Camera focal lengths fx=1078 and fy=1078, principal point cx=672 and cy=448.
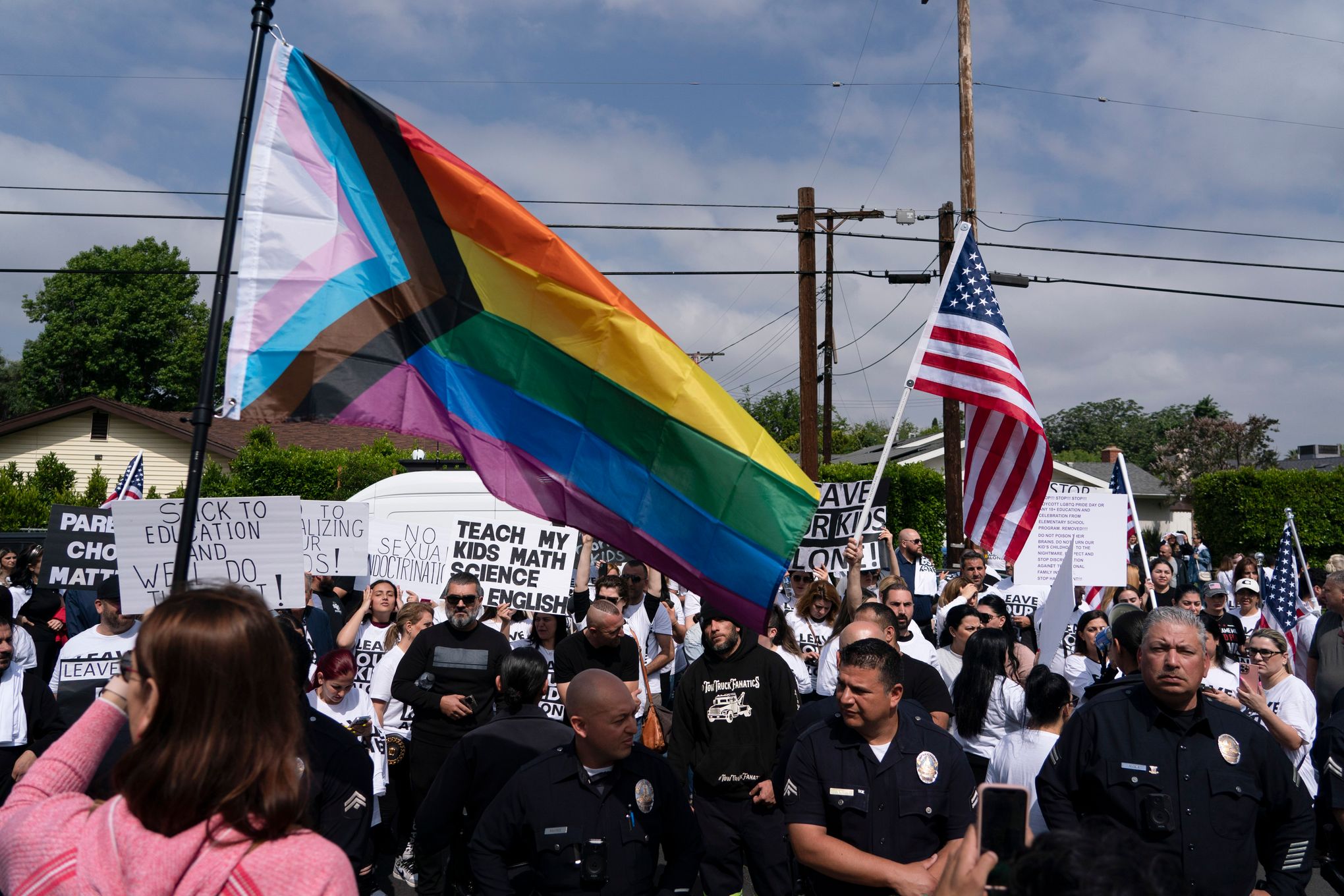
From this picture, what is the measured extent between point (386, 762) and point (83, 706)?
1.89 metres

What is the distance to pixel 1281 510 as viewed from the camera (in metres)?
30.9

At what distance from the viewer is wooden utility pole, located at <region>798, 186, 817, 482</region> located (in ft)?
65.6

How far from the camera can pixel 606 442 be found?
4895mm

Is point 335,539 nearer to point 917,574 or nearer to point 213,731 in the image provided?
point 917,574

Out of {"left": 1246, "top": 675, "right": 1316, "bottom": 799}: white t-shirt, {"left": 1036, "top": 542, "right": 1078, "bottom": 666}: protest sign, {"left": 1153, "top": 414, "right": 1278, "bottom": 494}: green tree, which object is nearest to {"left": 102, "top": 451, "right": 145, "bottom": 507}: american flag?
{"left": 1036, "top": 542, "right": 1078, "bottom": 666}: protest sign

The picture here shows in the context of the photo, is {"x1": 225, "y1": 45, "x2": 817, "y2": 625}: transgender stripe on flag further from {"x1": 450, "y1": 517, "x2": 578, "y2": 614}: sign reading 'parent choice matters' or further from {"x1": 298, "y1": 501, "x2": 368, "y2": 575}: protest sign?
{"x1": 298, "y1": 501, "x2": 368, "y2": 575}: protest sign

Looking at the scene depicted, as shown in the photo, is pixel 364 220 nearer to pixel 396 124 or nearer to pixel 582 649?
pixel 396 124

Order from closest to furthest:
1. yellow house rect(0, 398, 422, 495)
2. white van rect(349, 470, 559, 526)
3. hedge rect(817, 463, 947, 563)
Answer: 1. white van rect(349, 470, 559, 526)
2. hedge rect(817, 463, 947, 563)
3. yellow house rect(0, 398, 422, 495)

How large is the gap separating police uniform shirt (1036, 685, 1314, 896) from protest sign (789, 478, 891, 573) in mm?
5508

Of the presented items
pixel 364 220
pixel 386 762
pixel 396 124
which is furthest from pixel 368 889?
pixel 396 124

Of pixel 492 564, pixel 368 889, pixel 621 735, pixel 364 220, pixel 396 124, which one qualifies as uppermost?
pixel 396 124

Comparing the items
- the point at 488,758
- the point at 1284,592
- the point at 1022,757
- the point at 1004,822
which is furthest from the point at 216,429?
the point at 1004,822

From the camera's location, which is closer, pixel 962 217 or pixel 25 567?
pixel 25 567

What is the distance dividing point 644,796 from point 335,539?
20.3 feet
